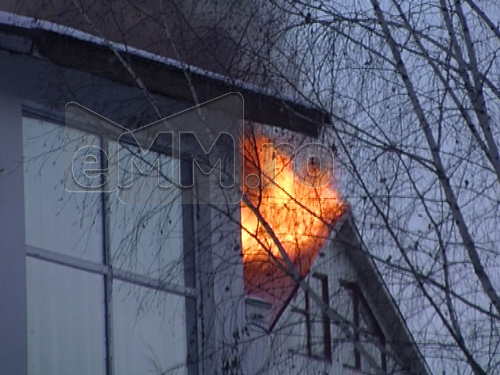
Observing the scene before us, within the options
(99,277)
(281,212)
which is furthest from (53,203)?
(281,212)

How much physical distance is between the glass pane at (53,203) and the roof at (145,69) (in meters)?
0.44

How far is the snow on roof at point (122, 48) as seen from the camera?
6758 millimetres

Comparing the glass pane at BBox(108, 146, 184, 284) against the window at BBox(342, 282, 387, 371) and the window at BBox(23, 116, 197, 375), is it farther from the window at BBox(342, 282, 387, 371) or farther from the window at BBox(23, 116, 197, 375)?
the window at BBox(342, 282, 387, 371)

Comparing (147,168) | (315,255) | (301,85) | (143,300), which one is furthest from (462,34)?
(143,300)

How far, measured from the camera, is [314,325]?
677 cm

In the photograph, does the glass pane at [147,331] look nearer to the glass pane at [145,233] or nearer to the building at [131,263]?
the building at [131,263]

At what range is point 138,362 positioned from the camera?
769 centimetres

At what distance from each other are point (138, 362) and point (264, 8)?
2.19 metres

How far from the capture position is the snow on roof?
6758mm

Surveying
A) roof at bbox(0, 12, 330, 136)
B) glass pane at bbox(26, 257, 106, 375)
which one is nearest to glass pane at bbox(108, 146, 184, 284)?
glass pane at bbox(26, 257, 106, 375)

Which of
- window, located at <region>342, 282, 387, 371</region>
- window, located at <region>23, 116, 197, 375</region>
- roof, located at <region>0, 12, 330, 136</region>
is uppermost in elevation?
roof, located at <region>0, 12, 330, 136</region>

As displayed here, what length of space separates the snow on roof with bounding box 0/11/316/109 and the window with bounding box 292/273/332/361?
37.8 inches

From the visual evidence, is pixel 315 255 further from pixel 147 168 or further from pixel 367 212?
pixel 147 168

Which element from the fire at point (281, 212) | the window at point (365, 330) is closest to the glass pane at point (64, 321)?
the fire at point (281, 212)
